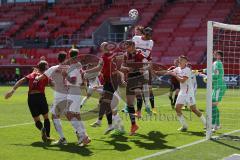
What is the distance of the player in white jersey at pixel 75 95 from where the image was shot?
382 inches

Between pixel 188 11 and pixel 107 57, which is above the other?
pixel 188 11

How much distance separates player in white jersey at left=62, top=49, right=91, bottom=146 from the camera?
31.8 feet

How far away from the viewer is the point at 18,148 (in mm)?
9398

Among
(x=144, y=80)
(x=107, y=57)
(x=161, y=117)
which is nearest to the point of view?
(x=107, y=57)

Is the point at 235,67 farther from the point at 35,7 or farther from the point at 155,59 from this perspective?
the point at 35,7

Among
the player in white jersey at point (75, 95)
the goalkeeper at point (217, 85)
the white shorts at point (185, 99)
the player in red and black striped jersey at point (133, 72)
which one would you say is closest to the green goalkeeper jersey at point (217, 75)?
the goalkeeper at point (217, 85)

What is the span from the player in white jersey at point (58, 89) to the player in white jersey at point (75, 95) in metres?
0.18

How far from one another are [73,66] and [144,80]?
3.43 meters

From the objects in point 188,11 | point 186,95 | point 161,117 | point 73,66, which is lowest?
point 161,117

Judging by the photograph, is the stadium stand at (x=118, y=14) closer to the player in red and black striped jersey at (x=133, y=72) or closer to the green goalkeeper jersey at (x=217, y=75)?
the green goalkeeper jersey at (x=217, y=75)

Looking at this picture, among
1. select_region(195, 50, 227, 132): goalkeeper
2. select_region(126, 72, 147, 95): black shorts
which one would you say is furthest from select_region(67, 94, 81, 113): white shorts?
select_region(195, 50, 227, 132): goalkeeper

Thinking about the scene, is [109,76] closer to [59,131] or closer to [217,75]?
[59,131]

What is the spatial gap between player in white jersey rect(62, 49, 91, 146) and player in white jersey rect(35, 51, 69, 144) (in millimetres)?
177

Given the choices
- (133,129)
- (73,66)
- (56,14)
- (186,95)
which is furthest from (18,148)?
(56,14)
